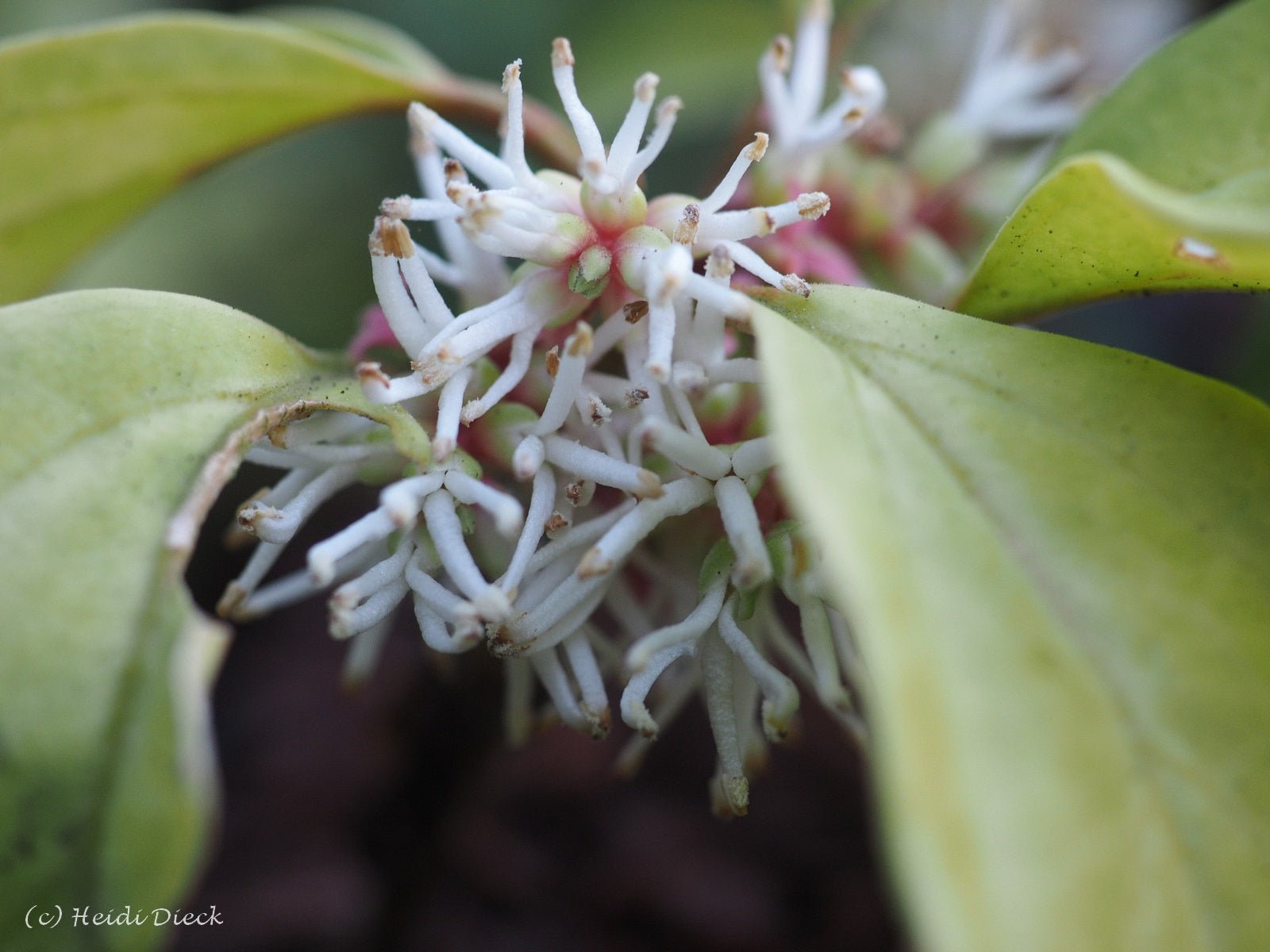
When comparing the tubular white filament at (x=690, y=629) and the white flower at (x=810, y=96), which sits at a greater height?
the white flower at (x=810, y=96)

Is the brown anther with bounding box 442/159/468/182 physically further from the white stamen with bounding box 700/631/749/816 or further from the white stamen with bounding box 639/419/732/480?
the white stamen with bounding box 700/631/749/816

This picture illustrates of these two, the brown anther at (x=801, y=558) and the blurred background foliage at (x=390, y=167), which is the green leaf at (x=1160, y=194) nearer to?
the brown anther at (x=801, y=558)

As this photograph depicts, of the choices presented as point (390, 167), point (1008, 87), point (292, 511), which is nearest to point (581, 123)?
point (292, 511)

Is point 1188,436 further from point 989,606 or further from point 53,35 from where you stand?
point 53,35

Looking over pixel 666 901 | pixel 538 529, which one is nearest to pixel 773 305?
pixel 538 529

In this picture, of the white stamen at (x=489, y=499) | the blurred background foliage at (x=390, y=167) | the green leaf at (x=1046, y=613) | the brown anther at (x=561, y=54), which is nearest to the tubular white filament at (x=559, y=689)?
the white stamen at (x=489, y=499)

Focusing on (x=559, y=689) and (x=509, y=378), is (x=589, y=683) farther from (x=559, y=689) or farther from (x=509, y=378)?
(x=509, y=378)

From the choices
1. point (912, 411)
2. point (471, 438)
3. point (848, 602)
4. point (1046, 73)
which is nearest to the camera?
point (848, 602)
